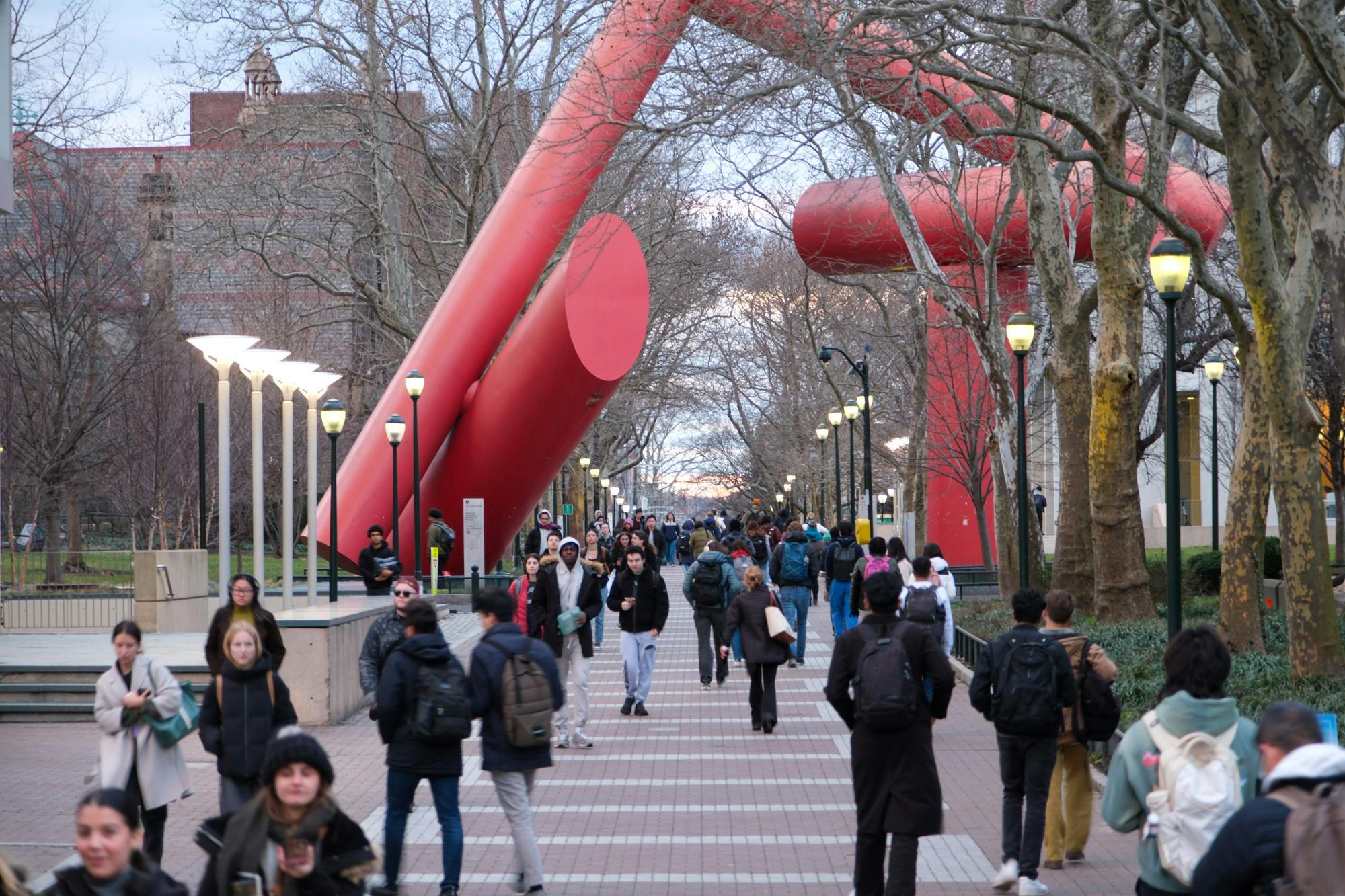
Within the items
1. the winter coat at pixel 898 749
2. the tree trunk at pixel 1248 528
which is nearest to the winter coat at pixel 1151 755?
the winter coat at pixel 898 749

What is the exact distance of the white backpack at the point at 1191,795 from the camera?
5.20 metres

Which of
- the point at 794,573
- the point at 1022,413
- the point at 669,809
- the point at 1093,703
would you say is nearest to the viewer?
the point at 1093,703

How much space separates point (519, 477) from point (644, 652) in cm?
1268

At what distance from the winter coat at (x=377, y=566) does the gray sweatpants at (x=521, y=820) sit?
36.2 ft

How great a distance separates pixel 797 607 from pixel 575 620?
6.74 metres

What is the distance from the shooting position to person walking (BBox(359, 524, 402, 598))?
19.1 m

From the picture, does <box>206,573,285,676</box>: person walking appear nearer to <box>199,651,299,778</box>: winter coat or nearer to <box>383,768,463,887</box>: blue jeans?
<box>199,651,299,778</box>: winter coat

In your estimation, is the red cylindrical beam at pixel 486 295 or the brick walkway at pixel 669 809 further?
the red cylindrical beam at pixel 486 295

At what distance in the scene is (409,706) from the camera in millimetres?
7641

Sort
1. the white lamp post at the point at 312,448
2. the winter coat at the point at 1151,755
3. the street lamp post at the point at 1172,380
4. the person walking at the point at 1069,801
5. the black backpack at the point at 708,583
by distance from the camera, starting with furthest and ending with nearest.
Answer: the white lamp post at the point at 312,448 < the black backpack at the point at 708,583 < the street lamp post at the point at 1172,380 < the person walking at the point at 1069,801 < the winter coat at the point at 1151,755

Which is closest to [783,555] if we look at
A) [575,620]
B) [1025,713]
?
[575,620]

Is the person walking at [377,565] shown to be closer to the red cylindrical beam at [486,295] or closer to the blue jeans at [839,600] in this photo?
the blue jeans at [839,600]

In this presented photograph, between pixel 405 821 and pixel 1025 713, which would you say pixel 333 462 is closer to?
pixel 405 821

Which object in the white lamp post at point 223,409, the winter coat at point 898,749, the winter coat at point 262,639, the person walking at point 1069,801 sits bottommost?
the person walking at point 1069,801
